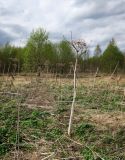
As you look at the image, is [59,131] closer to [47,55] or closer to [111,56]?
[47,55]

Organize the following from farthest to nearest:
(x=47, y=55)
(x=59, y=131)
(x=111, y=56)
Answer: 1. (x=111, y=56)
2. (x=47, y=55)
3. (x=59, y=131)

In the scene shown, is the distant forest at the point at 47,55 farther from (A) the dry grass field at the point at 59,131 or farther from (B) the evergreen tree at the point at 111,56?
(A) the dry grass field at the point at 59,131

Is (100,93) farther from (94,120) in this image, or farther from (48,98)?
(94,120)

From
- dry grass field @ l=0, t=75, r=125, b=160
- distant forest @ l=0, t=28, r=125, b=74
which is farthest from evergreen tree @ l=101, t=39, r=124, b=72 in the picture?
dry grass field @ l=0, t=75, r=125, b=160

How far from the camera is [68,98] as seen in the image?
1218 cm

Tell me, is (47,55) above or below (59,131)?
above

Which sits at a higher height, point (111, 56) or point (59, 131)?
point (111, 56)

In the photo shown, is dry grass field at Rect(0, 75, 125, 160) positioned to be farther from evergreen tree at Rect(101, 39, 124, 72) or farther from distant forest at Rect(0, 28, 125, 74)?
evergreen tree at Rect(101, 39, 124, 72)

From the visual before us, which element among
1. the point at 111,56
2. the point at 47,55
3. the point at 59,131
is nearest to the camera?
the point at 59,131

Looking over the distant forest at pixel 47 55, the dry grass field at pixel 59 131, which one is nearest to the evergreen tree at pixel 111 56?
the distant forest at pixel 47 55

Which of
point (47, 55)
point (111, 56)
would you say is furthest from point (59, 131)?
point (111, 56)

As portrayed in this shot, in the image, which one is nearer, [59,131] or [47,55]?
[59,131]

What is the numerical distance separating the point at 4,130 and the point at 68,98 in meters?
4.93

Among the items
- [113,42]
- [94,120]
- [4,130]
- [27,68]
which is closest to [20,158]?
[4,130]
